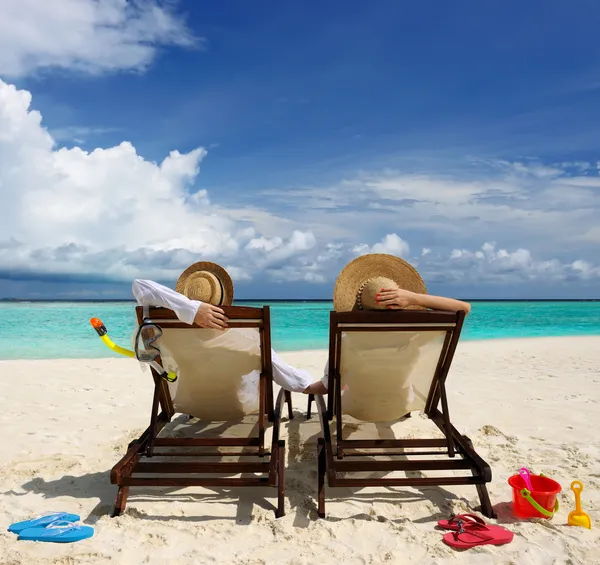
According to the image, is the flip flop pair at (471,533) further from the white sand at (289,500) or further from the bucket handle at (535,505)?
the bucket handle at (535,505)

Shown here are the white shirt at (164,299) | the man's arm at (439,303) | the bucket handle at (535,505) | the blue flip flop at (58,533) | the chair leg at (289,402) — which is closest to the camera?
the blue flip flop at (58,533)

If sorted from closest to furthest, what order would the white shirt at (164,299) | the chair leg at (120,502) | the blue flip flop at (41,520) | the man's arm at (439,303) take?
the blue flip flop at (41,520) → the chair leg at (120,502) → the white shirt at (164,299) → the man's arm at (439,303)

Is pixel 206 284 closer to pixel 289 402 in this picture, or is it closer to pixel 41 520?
pixel 289 402

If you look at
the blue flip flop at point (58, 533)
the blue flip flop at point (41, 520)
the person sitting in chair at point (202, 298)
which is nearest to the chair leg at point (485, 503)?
the person sitting in chair at point (202, 298)

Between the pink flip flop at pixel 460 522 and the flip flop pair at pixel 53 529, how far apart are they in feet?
6.62

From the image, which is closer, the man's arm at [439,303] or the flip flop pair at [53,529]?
the flip flop pair at [53,529]

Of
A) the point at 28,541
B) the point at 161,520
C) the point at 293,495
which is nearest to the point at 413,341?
the point at 293,495

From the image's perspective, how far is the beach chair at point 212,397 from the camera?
3.25 metres

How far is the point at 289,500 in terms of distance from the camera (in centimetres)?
339

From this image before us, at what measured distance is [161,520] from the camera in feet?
10.3

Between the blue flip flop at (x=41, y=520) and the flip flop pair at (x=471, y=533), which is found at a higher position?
the flip flop pair at (x=471, y=533)

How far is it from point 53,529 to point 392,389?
2.30 m

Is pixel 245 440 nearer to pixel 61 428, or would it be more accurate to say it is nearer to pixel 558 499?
pixel 558 499

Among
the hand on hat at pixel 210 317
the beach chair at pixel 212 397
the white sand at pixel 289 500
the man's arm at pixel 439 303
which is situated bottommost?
the white sand at pixel 289 500
